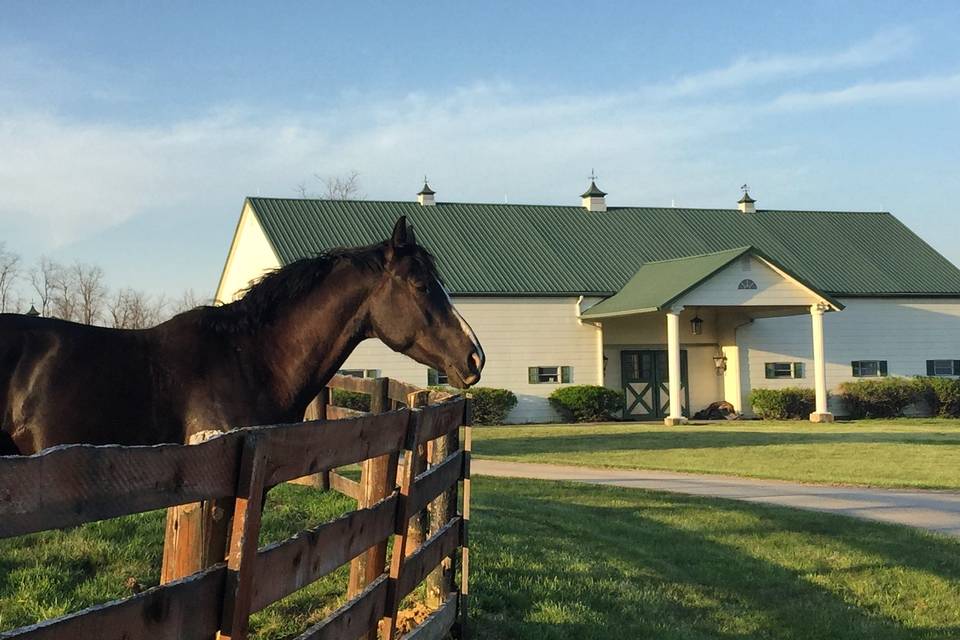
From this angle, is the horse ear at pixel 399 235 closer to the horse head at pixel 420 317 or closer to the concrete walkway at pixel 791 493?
the horse head at pixel 420 317

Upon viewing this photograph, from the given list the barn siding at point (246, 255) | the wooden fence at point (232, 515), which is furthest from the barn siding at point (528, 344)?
the wooden fence at point (232, 515)

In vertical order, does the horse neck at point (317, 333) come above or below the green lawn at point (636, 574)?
above

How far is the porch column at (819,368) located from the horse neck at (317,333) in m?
23.6

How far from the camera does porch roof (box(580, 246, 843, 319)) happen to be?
2548 centimetres

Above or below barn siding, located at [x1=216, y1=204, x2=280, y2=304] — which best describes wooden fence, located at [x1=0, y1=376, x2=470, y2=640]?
below

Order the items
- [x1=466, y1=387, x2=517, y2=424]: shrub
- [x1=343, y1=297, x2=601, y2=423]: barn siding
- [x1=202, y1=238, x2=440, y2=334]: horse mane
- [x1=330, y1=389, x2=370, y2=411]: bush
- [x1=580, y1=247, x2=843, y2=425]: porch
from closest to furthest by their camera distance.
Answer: [x1=202, y1=238, x2=440, y2=334]: horse mane < [x1=330, y1=389, x2=370, y2=411]: bush < [x1=580, y1=247, x2=843, y2=425]: porch < [x1=466, y1=387, x2=517, y2=424]: shrub < [x1=343, y1=297, x2=601, y2=423]: barn siding

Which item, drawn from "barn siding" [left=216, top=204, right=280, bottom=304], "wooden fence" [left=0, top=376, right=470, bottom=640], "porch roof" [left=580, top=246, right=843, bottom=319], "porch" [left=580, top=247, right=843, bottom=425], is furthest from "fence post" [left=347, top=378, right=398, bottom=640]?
"barn siding" [left=216, top=204, right=280, bottom=304]

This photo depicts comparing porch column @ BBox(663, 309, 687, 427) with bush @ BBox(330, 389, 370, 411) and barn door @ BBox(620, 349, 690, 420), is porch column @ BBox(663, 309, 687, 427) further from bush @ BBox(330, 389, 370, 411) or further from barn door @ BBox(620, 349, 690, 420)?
bush @ BBox(330, 389, 370, 411)

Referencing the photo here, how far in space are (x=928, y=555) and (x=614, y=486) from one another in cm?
513

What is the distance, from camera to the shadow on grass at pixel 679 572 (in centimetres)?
623

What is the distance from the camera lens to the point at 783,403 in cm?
2814

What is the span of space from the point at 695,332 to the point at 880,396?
19.7ft

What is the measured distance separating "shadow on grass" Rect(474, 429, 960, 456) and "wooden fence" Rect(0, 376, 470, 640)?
1440 cm

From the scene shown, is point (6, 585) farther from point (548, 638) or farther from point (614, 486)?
point (614, 486)
